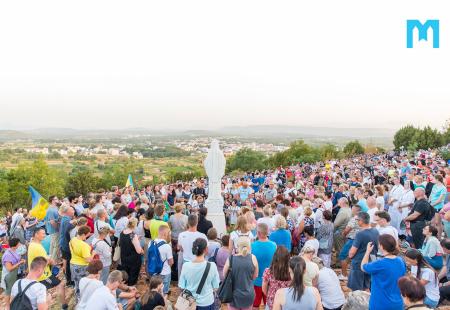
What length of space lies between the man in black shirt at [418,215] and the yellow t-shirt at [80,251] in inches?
243

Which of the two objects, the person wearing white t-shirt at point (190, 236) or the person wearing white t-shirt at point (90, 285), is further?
the person wearing white t-shirt at point (190, 236)

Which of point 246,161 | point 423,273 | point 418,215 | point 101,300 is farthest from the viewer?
point 246,161

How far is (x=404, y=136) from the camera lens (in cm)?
7900

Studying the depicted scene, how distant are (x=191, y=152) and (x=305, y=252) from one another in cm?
16055

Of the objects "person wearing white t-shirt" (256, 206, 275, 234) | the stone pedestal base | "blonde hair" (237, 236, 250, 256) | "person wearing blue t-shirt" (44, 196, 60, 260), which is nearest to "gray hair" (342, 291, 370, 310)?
"blonde hair" (237, 236, 250, 256)

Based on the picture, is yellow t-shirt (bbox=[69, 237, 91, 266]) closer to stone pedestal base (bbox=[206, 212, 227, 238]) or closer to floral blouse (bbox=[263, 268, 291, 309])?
floral blouse (bbox=[263, 268, 291, 309])

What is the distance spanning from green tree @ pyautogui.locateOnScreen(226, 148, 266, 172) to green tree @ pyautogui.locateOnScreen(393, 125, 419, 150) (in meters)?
28.6

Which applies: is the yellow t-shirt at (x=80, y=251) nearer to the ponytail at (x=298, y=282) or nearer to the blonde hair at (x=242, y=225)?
the blonde hair at (x=242, y=225)

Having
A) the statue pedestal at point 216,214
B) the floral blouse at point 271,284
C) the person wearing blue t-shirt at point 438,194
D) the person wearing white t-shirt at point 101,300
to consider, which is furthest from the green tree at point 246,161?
the person wearing white t-shirt at point 101,300

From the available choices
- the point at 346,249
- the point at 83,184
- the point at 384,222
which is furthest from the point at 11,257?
the point at 83,184

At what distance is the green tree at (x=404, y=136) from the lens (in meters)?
77.2

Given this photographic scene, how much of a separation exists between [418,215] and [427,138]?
71.4m

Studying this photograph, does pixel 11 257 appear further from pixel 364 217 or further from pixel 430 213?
pixel 430 213

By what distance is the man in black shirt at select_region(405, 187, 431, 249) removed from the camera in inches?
290
